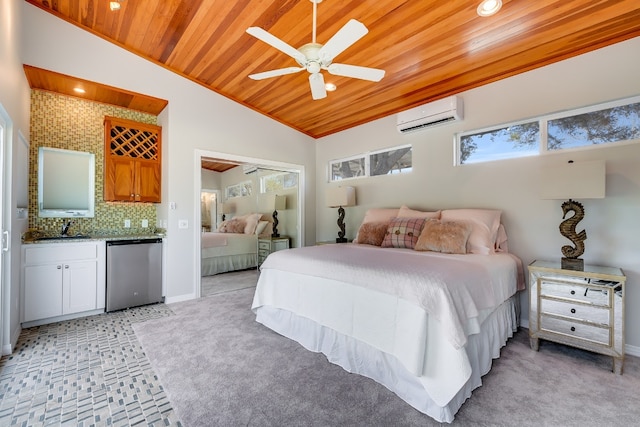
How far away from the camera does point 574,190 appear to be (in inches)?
94.5

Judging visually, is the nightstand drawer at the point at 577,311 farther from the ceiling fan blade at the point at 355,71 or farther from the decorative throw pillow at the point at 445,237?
the ceiling fan blade at the point at 355,71

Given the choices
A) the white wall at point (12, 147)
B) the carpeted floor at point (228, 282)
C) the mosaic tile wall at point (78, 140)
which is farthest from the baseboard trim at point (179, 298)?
the white wall at point (12, 147)

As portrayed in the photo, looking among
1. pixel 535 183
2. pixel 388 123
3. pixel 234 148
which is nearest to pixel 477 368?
pixel 535 183

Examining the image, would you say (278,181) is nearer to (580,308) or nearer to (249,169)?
(249,169)

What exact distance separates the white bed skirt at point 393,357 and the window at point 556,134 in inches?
65.4

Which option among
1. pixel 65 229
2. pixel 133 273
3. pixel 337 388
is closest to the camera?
pixel 337 388

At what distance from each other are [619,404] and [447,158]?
2749mm

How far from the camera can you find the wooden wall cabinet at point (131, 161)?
3.75m

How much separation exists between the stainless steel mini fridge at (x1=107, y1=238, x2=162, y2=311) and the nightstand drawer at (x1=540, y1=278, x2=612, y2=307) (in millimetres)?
4366

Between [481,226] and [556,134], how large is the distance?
1.22 meters

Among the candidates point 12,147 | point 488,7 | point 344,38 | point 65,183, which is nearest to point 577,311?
point 488,7

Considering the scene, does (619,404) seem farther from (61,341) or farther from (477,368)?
(61,341)

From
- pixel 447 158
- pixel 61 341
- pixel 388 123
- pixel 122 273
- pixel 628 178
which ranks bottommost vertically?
pixel 61 341

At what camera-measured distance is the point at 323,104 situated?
14.1 ft
